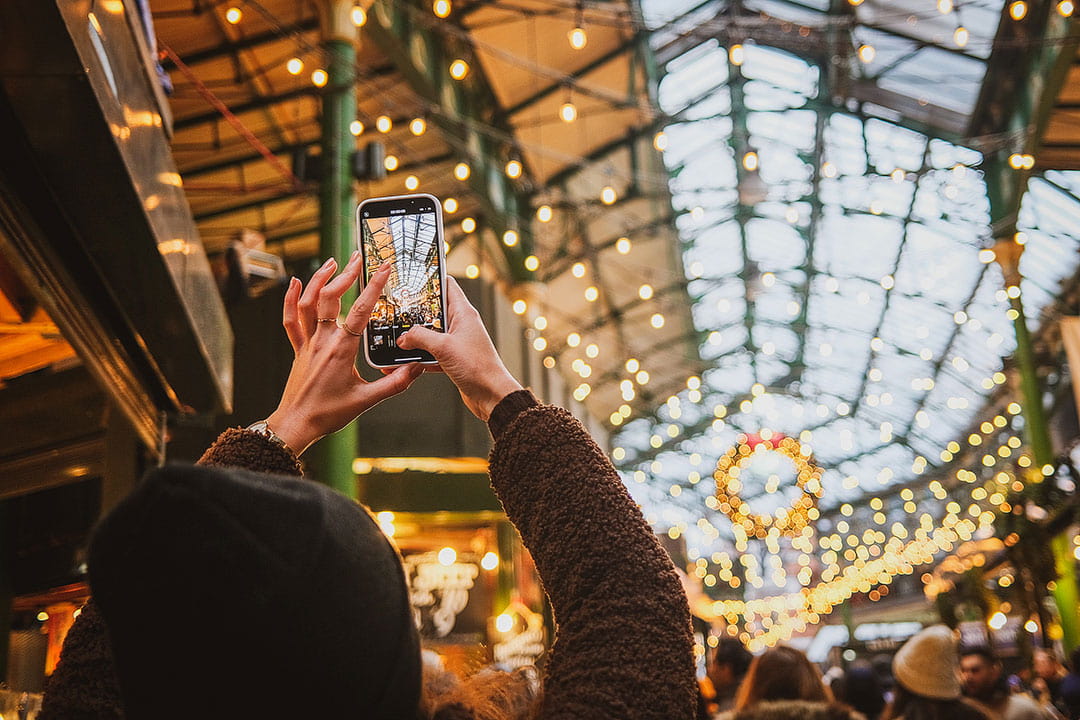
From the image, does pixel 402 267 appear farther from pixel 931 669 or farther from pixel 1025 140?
pixel 1025 140

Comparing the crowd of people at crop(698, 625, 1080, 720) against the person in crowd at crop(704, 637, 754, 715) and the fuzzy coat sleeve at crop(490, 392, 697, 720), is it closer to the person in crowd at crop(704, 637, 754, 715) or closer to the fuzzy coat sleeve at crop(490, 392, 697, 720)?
the person in crowd at crop(704, 637, 754, 715)

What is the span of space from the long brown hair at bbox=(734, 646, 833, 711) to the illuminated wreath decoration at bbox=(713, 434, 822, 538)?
21.9 ft

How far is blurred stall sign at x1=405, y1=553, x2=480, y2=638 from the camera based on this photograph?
29.5 feet

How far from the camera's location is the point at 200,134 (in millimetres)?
9359

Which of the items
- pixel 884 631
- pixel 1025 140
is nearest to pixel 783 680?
pixel 1025 140

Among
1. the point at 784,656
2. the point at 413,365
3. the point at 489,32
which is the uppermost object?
the point at 489,32

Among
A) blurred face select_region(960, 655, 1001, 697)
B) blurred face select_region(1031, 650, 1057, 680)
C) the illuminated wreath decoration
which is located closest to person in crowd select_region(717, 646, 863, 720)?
blurred face select_region(960, 655, 1001, 697)

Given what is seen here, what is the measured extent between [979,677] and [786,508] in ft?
20.1

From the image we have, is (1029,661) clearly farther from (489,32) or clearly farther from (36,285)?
(36,285)

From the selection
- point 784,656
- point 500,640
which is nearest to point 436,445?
point 500,640

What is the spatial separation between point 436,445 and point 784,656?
5.27 metres

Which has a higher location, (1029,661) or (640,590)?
(640,590)

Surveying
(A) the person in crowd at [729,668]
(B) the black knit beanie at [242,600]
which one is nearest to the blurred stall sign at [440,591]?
(A) the person in crowd at [729,668]

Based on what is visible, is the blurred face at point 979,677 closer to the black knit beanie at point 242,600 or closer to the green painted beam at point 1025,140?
the black knit beanie at point 242,600
